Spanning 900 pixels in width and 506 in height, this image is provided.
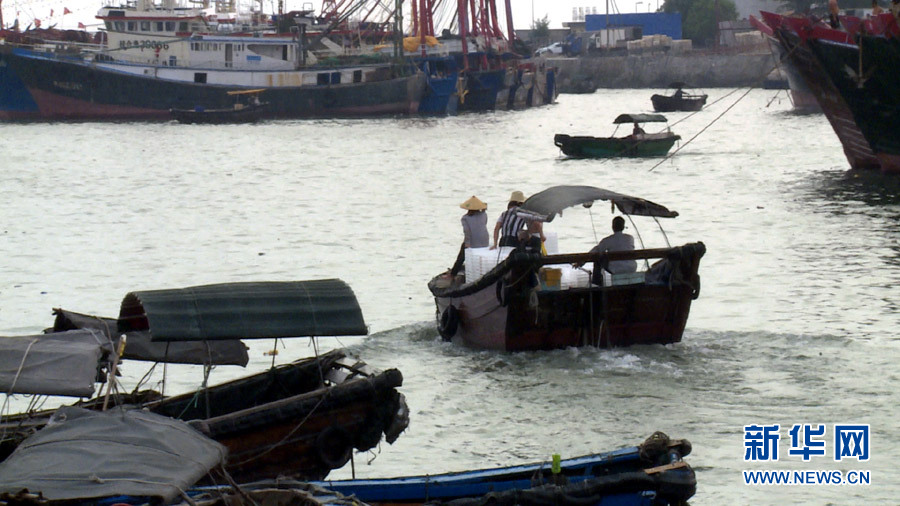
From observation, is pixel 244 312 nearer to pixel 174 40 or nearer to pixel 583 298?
pixel 583 298

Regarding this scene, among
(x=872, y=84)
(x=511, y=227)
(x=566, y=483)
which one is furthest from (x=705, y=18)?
(x=566, y=483)

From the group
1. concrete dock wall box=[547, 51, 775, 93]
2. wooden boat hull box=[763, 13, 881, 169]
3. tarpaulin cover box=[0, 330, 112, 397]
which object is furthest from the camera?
concrete dock wall box=[547, 51, 775, 93]

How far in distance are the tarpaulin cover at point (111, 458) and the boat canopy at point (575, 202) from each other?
21.5ft

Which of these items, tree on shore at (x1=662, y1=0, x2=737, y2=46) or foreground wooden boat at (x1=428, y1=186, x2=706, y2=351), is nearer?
foreground wooden boat at (x1=428, y1=186, x2=706, y2=351)

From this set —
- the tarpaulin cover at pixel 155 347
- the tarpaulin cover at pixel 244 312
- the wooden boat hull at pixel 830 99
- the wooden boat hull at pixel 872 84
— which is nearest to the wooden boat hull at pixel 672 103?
the wooden boat hull at pixel 830 99

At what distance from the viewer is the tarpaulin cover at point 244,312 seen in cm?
936

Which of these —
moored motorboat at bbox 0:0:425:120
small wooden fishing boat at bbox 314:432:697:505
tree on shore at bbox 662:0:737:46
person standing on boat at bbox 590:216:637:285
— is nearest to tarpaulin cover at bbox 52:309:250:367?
small wooden fishing boat at bbox 314:432:697:505

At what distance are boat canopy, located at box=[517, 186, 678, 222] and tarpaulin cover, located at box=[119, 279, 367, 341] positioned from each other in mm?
4405

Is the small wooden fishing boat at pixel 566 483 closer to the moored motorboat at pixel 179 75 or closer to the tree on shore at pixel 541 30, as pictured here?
the moored motorboat at pixel 179 75

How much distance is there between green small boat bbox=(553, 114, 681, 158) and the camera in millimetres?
42406

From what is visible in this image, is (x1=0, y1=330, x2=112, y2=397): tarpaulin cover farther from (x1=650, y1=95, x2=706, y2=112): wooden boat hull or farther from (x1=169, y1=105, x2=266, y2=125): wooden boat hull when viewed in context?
(x1=650, y1=95, x2=706, y2=112): wooden boat hull

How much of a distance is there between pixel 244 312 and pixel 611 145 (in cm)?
3397

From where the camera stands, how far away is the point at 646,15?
128m

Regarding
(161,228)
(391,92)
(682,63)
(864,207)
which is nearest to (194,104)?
(391,92)
